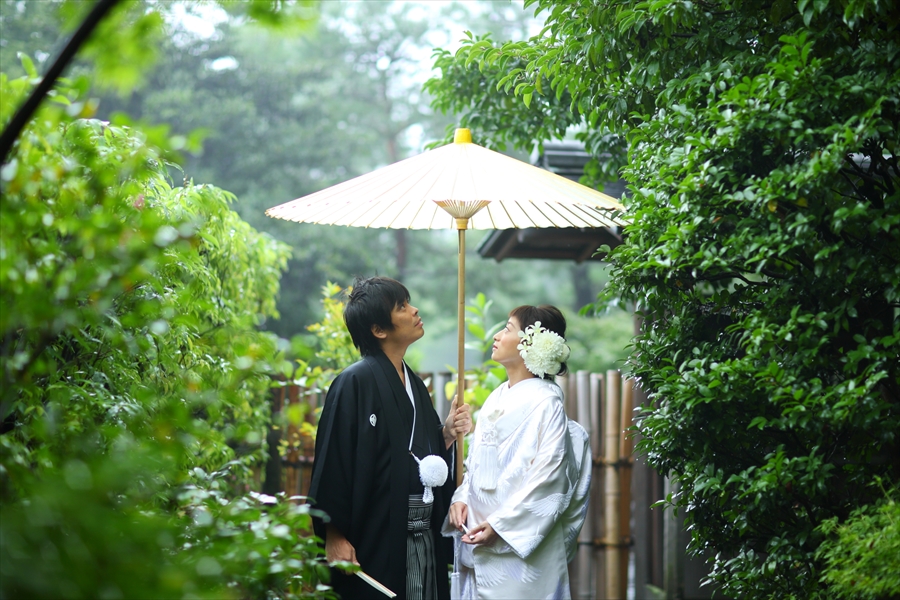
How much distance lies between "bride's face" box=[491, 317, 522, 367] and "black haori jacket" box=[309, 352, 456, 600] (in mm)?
518

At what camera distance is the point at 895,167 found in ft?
8.58

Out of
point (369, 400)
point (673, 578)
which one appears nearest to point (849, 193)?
point (369, 400)

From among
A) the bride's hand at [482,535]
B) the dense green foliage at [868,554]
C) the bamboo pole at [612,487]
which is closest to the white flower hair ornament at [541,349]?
the bride's hand at [482,535]

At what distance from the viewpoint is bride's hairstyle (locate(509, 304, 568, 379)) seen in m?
3.67

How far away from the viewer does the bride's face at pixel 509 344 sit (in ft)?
12.0

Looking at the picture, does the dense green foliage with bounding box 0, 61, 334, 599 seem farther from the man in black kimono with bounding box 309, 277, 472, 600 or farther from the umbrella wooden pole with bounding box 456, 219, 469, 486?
the umbrella wooden pole with bounding box 456, 219, 469, 486

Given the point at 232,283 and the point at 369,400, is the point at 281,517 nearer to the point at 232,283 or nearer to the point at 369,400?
the point at 369,400

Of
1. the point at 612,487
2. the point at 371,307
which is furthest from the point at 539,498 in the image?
the point at 612,487

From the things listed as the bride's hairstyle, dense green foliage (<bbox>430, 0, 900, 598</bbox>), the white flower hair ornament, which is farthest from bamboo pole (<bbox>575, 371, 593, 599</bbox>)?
dense green foliage (<bbox>430, 0, 900, 598</bbox>)

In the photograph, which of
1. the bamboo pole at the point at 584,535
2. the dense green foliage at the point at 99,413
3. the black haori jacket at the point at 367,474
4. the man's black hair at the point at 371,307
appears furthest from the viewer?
the bamboo pole at the point at 584,535

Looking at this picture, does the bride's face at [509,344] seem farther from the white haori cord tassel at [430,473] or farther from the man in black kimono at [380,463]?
the white haori cord tassel at [430,473]

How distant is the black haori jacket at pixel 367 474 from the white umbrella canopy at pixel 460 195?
0.68m

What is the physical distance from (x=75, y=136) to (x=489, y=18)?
21224 mm

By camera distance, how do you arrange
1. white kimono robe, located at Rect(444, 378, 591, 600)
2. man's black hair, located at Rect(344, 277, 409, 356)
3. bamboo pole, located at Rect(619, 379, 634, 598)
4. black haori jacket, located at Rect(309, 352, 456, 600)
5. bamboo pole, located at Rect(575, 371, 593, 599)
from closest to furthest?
1. black haori jacket, located at Rect(309, 352, 456, 600)
2. white kimono robe, located at Rect(444, 378, 591, 600)
3. man's black hair, located at Rect(344, 277, 409, 356)
4. bamboo pole, located at Rect(619, 379, 634, 598)
5. bamboo pole, located at Rect(575, 371, 593, 599)
